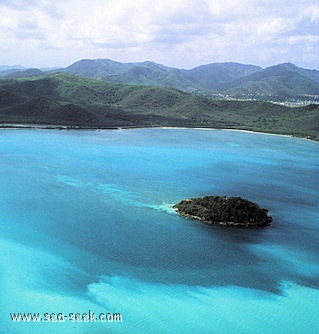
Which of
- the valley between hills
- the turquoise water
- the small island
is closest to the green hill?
the valley between hills

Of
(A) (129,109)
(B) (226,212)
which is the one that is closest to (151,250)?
(B) (226,212)

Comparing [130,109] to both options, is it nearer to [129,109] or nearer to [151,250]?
[129,109]

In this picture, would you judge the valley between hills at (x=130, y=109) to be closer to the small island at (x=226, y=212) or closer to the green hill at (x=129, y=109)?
the green hill at (x=129, y=109)

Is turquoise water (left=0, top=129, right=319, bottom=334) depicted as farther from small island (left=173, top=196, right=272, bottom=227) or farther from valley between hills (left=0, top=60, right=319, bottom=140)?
valley between hills (left=0, top=60, right=319, bottom=140)

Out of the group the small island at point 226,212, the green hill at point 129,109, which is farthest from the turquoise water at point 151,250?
the green hill at point 129,109

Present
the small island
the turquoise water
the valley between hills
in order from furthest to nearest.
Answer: the valley between hills → the small island → the turquoise water
